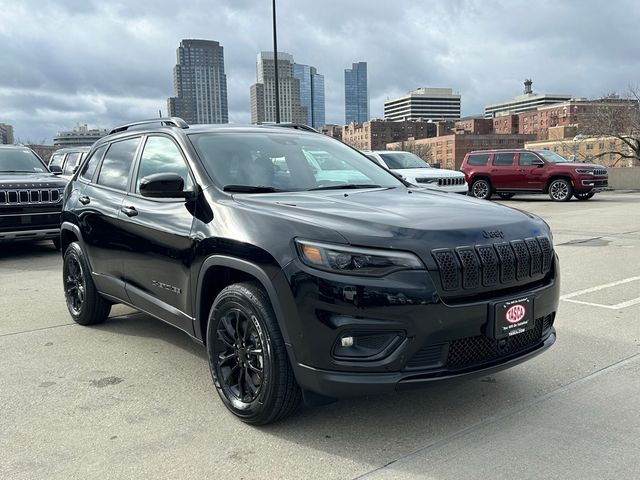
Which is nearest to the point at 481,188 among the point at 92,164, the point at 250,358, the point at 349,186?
the point at 92,164

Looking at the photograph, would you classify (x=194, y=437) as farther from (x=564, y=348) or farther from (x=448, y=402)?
(x=564, y=348)

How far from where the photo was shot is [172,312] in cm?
398

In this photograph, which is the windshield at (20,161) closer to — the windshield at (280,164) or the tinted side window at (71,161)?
the tinted side window at (71,161)

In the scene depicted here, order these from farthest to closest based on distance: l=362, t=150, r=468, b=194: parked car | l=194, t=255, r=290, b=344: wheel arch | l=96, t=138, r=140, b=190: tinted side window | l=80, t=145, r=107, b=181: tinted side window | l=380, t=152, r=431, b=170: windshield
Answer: l=380, t=152, r=431, b=170: windshield < l=362, t=150, r=468, b=194: parked car < l=80, t=145, r=107, b=181: tinted side window < l=96, t=138, r=140, b=190: tinted side window < l=194, t=255, r=290, b=344: wheel arch

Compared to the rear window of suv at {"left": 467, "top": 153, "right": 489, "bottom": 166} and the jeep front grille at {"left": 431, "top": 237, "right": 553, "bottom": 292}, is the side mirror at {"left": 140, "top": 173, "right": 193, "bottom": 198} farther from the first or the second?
the rear window of suv at {"left": 467, "top": 153, "right": 489, "bottom": 166}

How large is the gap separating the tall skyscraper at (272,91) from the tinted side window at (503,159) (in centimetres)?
893

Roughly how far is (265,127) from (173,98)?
80.5ft

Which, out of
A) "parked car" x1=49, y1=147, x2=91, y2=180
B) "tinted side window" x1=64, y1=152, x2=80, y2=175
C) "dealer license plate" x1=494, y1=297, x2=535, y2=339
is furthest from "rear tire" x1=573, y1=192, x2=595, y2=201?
"dealer license plate" x1=494, y1=297, x2=535, y2=339

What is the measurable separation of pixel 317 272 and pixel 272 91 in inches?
899

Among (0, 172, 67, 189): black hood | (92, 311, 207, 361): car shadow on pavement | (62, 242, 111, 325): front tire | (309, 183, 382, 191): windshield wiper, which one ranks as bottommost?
(92, 311, 207, 361): car shadow on pavement

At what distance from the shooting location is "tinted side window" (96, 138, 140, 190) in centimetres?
484

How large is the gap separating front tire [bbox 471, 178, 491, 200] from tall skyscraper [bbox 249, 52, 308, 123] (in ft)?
27.9

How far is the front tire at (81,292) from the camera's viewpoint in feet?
17.1

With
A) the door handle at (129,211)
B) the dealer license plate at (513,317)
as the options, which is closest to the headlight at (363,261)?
the dealer license plate at (513,317)
